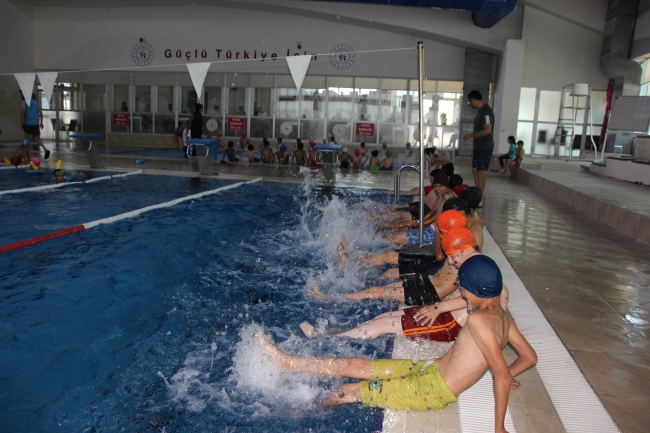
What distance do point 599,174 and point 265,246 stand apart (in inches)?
324

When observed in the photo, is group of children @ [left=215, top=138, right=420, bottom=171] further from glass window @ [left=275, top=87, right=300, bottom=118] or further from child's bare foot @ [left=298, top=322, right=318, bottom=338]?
child's bare foot @ [left=298, top=322, right=318, bottom=338]

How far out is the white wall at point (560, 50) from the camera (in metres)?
15.5

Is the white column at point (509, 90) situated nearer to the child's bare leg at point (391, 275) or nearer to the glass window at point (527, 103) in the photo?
the glass window at point (527, 103)

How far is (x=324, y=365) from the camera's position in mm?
2652

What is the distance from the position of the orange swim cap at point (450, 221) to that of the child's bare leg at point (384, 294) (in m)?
0.78

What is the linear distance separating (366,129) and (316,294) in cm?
1434

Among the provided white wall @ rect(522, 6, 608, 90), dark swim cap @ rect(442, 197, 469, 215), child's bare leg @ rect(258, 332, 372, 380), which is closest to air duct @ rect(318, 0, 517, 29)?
white wall @ rect(522, 6, 608, 90)

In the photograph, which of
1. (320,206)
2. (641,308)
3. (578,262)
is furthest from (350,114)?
(641,308)

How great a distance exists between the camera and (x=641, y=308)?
345cm

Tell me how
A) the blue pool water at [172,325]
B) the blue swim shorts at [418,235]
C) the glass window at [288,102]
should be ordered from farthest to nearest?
the glass window at [288,102], the blue swim shorts at [418,235], the blue pool water at [172,325]

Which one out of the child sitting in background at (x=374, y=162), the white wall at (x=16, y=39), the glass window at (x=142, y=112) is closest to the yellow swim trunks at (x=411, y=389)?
the child sitting in background at (x=374, y=162)

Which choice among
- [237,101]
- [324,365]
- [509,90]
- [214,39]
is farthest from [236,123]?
[324,365]

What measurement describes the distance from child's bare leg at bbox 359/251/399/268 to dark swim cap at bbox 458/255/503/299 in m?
2.35

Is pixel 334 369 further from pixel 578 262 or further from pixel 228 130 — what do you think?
Answer: pixel 228 130
